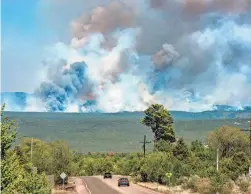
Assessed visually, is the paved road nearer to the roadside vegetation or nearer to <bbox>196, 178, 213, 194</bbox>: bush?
the roadside vegetation

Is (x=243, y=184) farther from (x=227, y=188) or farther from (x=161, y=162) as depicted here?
(x=161, y=162)

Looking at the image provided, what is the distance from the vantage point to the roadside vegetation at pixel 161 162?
21.2 metres

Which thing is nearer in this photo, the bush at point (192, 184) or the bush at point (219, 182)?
the bush at point (219, 182)

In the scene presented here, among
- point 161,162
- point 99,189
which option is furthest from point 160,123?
point 99,189

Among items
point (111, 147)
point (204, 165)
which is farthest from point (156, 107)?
point (111, 147)

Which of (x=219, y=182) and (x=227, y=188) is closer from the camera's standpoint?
(x=227, y=188)

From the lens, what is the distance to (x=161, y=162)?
279 ft

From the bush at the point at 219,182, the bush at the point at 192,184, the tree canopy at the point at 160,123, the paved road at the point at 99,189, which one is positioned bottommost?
the paved road at the point at 99,189

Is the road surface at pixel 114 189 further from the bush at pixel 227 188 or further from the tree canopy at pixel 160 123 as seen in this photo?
the tree canopy at pixel 160 123

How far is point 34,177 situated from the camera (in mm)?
26000

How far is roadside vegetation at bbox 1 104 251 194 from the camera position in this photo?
69.5ft

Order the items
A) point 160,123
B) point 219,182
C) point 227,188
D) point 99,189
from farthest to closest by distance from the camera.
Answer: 1. point 160,123
2. point 99,189
3. point 219,182
4. point 227,188

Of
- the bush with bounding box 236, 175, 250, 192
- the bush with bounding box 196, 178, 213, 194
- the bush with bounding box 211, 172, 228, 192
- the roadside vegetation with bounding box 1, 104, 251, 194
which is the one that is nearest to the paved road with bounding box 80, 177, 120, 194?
the roadside vegetation with bounding box 1, 104, 251, 194

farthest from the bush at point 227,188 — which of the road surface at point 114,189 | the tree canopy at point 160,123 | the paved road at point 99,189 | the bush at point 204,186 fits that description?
the tree canopy at point 160,123
